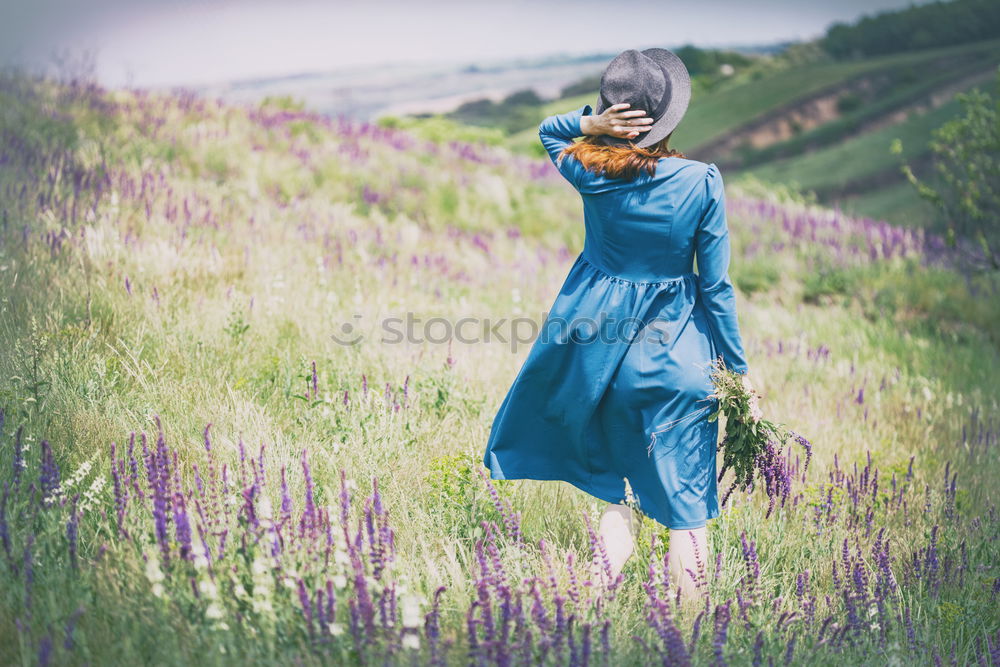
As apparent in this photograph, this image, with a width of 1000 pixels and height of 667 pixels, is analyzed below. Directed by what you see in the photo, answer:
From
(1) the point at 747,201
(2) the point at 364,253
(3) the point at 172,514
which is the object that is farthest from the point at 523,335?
(1) the point at 747,201

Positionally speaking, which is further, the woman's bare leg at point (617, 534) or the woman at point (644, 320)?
the woman's bare leg at point (617, 534)

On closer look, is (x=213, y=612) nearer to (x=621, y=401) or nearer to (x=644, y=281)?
(x=621, y=401)

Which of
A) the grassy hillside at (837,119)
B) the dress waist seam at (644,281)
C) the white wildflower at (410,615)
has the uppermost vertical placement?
the grassy hillside at (837,119)

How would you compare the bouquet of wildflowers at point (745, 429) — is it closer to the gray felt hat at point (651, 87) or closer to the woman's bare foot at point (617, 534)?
the woman's bare foot at point (617, 534)

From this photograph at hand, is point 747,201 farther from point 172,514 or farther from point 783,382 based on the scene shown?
point 172,514

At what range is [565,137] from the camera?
9.32 feet

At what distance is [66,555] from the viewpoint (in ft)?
7.54

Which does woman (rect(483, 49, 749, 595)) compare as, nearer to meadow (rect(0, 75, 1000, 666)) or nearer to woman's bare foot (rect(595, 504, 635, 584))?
woman's bare foot (rect(595, 504, 635, 584))

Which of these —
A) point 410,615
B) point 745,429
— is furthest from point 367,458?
point 745,429

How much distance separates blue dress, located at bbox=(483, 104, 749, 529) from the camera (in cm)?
255

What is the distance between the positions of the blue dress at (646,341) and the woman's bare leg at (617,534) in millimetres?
58

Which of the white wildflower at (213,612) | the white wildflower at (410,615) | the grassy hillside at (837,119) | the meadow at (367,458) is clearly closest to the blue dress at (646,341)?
the meadow at (367,458)

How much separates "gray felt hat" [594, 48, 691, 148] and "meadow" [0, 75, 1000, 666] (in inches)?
55.6

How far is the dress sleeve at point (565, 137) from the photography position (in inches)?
105
